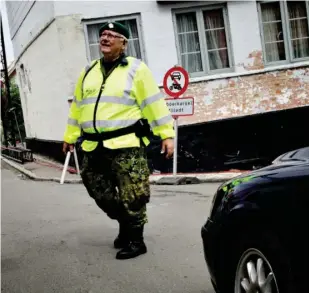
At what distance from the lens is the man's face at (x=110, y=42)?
4.57 m

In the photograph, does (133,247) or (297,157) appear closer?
(297,157)

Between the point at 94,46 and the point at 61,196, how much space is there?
5.13 m

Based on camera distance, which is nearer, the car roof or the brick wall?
the car roof

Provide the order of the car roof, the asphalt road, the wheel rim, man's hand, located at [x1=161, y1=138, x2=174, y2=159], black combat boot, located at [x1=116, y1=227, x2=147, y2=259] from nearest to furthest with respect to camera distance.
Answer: the wheel rim, the car roof, the asphalt road, man's hand, located at [x1=161, y1=138, x2=174, y2=159], black combat boot, located at [x1=116, y1=227, x2=147, y2=259]

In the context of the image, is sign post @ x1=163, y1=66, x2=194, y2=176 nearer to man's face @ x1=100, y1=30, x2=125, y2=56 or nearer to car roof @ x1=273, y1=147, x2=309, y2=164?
man's face @ x1=100, y1=30, x2=125, y2=56

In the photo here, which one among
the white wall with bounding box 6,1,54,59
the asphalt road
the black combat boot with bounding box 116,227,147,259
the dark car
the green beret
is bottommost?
the asphalt road

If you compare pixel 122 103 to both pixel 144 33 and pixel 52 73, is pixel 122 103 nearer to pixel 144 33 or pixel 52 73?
pixel 144 33

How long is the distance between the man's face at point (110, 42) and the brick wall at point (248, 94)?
8.48m

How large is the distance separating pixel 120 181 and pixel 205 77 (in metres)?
9.04

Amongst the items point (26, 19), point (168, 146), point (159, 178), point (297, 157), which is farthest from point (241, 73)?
point (297, 157)

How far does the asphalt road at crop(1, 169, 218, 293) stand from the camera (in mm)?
4047

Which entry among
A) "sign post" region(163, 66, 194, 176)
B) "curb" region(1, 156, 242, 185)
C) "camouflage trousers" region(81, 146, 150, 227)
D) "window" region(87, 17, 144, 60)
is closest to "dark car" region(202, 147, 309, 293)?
"camouflage trousers" region(81, 146, 150, 227)

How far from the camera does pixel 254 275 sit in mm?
2766

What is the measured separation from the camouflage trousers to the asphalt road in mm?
417
